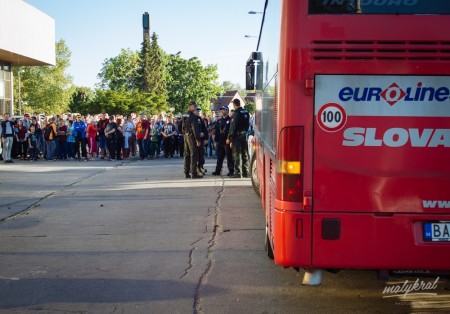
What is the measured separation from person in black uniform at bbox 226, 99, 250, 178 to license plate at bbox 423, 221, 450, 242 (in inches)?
420

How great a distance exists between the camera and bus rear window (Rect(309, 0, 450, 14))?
492 centimetres

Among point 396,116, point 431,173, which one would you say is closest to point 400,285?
point 431,173

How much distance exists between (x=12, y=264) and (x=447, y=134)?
4.87 meters

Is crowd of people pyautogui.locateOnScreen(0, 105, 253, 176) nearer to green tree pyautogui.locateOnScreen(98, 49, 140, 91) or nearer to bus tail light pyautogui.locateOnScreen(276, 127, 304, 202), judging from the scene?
bus tail light pyautogui.locateOnScreen(276, 127, 304, 202)

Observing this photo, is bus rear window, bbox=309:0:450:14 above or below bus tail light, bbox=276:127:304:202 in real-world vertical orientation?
above

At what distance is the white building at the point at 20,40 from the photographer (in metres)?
41.1

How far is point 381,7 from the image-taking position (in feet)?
16.2

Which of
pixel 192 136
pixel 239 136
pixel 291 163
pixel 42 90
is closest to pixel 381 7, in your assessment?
pixel 291 163

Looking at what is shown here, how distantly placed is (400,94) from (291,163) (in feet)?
3.31

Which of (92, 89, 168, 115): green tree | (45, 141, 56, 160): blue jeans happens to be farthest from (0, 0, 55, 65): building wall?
(92, 89, 168, 115): green tree

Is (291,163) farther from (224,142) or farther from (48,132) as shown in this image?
(48,132)

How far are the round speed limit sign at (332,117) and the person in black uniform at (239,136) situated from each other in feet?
34.5

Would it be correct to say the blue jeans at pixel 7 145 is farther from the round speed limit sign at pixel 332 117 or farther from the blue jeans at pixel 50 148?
the round speed limit sign at pixel 332 117

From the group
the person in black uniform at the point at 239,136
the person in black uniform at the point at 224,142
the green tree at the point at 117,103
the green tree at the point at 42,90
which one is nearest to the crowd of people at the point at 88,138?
the person in black uniform at the point at 224,142
